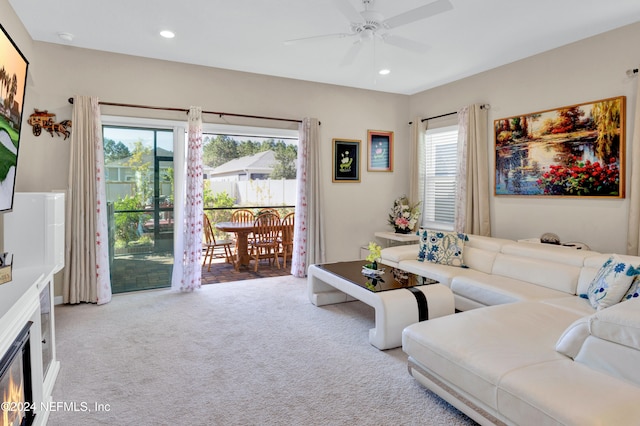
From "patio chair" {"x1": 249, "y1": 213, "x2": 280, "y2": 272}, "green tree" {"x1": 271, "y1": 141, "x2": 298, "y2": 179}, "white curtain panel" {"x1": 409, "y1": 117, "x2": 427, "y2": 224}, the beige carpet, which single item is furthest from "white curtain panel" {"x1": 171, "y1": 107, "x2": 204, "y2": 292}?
"white curtain panel" {"x1": 409, "y1": 117, "x2": 427, "y2": 224}

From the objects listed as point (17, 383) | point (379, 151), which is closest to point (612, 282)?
point (17, 383)

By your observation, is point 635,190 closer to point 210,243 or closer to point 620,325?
point 620,325

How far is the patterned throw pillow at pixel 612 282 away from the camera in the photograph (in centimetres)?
259

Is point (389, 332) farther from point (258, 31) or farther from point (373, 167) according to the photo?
point (373, 167)

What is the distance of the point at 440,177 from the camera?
5.72 meters

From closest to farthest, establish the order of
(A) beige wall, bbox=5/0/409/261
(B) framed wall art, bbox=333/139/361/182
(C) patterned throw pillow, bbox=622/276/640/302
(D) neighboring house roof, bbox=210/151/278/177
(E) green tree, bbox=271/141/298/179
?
(C) patterned throw pillow, bbox=622/276/640/302, (A) beige wall, bbox=5/0/409/261, (B) framed wall art, bbox=333/139/361/182, (D) neighboring house roof, bbox=210/151/278/177, (E) green tree, bbox=271/141/298/179

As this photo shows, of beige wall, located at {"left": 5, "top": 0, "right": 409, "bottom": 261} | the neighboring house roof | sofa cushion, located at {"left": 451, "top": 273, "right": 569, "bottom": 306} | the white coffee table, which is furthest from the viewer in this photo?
the neighboring house roof

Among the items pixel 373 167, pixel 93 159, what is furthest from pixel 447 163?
pixel 93 159

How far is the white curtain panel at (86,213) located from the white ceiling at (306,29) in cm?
83

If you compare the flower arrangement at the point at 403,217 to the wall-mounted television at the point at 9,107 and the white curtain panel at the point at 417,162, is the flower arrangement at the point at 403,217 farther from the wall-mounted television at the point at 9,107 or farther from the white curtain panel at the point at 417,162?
the wall-mounted television at the point at 9,107

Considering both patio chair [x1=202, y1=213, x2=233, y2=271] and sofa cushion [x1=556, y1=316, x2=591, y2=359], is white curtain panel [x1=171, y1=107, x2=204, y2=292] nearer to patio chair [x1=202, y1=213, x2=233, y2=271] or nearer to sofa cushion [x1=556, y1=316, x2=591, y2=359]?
patio chair [x1=202, y1=213, x2=233, y2=271]

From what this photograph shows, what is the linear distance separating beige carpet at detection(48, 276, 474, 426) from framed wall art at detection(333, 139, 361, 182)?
7.28 ft

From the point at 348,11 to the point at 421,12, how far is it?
2.11 feet

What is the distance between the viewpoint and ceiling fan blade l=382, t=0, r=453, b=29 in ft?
8.55
